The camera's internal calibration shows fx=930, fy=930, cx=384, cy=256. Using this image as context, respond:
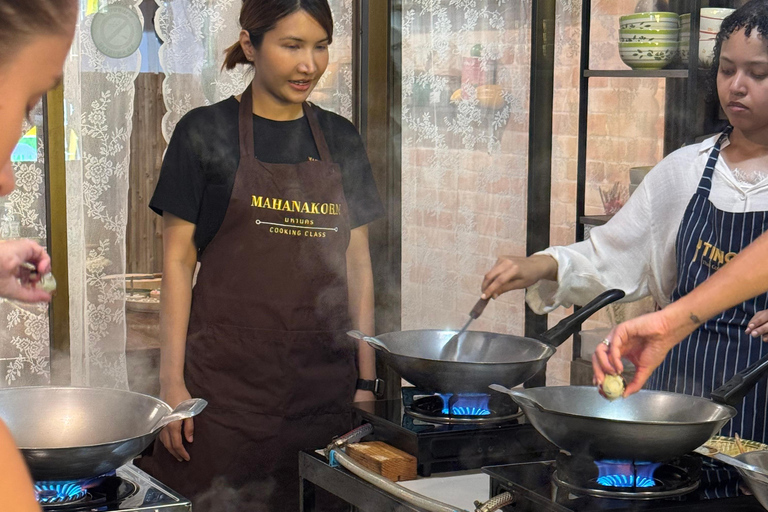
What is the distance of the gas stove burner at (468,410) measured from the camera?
1764 millimetres

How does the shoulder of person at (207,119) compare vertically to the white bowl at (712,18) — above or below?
below

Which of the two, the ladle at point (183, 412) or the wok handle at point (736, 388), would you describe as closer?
the ladle at point (183, 412)

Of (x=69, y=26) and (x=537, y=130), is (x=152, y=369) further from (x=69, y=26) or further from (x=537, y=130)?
(x=69, y=26)

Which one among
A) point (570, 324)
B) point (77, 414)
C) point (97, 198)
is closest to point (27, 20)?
point (77, 414)

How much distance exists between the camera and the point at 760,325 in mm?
1885

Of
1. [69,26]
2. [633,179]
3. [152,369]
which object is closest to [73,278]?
[152,369]

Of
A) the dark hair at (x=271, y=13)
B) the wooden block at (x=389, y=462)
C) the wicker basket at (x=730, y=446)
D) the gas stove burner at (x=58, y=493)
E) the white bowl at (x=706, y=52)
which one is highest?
the dark hair at (x=271, y=13)

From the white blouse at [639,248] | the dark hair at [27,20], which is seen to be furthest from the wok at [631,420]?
the dark hair at [27,20]

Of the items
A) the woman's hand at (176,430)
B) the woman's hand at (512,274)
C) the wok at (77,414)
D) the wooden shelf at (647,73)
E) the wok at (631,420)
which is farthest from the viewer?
the wooden shelf at (647,73)

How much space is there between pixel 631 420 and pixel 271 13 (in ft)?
4.76

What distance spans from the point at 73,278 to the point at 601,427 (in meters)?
1.92

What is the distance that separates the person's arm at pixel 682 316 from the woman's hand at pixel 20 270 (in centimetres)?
86

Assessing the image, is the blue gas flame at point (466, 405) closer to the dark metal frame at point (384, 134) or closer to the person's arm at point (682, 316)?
the person's arm at point (682, 316)

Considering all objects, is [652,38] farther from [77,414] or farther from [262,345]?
[77,414]
